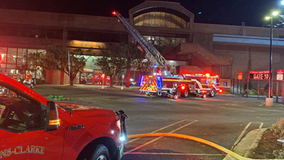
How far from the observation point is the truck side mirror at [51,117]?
2588mm

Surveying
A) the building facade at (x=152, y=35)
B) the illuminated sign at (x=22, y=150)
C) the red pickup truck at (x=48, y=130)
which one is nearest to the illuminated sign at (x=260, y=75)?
the building facade at (x=152, y=35)

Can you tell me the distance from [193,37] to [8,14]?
32.0m

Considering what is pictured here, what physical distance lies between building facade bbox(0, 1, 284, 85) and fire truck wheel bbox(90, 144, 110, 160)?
33.9 meters

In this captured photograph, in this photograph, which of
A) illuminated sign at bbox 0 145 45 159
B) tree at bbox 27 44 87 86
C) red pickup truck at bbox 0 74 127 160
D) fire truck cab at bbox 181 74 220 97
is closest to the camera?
illuminated sign at bbox 0 145 45 159

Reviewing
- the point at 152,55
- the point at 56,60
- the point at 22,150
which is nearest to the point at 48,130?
the point at 22,150

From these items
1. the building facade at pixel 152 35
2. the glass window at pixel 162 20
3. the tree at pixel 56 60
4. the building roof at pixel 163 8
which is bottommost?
the tree at pixel 56 60

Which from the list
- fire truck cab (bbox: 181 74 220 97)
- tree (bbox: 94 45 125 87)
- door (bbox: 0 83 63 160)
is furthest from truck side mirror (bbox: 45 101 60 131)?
tree (bbox: 94 45 125 87)

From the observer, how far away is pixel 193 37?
39.4 metres

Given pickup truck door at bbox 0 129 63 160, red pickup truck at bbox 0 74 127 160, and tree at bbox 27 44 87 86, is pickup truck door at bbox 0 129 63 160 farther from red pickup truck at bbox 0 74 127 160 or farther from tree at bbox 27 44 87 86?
tree at bbox 27 44 87 86

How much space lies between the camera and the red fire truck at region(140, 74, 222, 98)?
21438 mm

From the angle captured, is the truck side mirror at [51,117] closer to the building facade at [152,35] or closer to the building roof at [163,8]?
the building facade at [152,35]

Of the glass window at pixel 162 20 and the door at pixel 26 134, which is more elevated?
the glass window at pixel 162 20

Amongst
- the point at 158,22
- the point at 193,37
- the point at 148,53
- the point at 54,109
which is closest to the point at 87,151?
the point at 54,109

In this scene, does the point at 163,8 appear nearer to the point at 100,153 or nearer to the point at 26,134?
the point at 100,153
